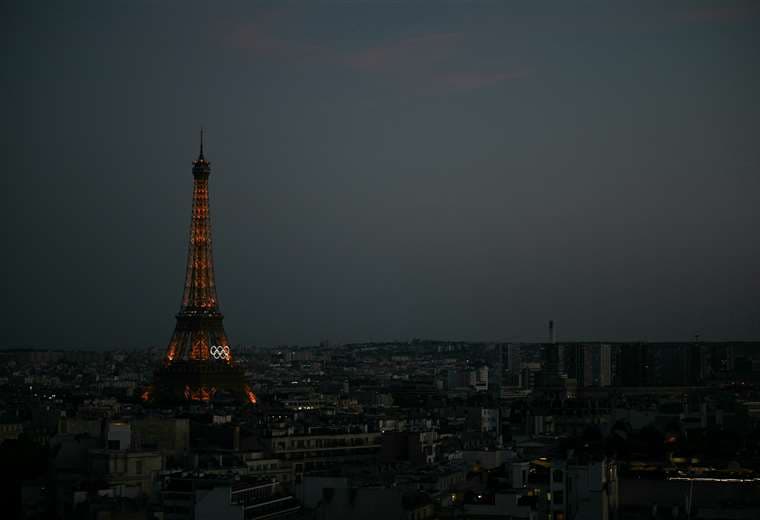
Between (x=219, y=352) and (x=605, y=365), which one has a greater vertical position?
(x=605, y=365)

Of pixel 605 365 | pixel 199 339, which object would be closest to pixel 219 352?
pixel 199 339

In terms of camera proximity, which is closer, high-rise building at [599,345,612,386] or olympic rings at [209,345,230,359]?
olympic rings at [209,345,230,359]

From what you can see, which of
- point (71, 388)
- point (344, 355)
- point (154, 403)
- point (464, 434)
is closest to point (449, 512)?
point (464, 434)

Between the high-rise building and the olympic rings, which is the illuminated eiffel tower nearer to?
the olympic rings

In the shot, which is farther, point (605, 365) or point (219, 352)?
point (605, 365)

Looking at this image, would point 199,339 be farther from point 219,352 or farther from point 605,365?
point 605,365

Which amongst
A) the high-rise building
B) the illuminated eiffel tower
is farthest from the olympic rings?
the high-rise building
